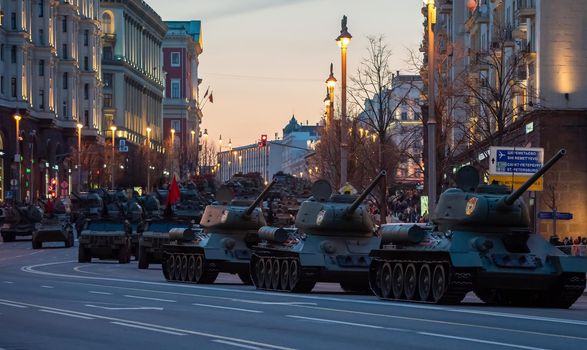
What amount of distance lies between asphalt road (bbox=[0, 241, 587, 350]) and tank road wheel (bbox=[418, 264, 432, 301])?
30.1 inches

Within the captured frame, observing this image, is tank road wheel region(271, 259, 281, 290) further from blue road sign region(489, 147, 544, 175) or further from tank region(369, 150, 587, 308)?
blue road sign region(489, 147, 544, 175)

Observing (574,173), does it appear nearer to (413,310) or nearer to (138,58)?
(413,310)

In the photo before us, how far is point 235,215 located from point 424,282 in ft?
40.3

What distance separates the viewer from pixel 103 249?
193ft

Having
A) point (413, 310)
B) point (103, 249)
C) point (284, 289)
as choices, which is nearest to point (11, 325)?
point (413, 310)

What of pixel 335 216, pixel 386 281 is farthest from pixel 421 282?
pixel 335 216

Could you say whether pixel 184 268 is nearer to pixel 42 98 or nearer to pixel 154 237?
pixel 154 237

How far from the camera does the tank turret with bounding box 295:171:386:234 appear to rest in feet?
113

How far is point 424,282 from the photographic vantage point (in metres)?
29.1

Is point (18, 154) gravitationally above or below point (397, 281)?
above

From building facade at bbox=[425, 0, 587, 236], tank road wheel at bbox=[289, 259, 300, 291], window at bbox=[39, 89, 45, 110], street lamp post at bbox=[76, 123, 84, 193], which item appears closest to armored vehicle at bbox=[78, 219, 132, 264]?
building facade at bbox=[425, 0, 587, 236]

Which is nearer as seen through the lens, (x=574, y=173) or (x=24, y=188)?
(x=574, y=173)

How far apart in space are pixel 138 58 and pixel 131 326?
179m

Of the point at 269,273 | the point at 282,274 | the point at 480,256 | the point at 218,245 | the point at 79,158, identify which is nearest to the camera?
the point at 480,256
